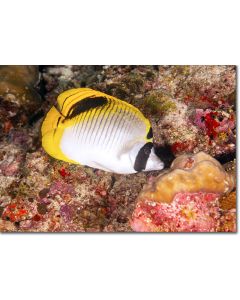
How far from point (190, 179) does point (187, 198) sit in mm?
127

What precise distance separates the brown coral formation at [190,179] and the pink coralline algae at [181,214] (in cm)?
5

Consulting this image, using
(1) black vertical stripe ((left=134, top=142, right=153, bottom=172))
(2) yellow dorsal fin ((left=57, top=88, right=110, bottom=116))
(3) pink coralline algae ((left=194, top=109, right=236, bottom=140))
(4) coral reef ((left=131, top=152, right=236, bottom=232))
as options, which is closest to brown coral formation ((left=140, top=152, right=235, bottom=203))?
(4) coral reef ((left=131, top=152, right=236, bottom=232))

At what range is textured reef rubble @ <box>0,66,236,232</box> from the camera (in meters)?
2.33

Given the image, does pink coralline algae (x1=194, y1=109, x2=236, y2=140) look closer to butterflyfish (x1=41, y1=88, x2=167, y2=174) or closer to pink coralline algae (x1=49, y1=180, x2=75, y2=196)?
butterflyfish (x1=41, y1=88, x2=167, y2=174)

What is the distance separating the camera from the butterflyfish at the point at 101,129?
2.10 metres

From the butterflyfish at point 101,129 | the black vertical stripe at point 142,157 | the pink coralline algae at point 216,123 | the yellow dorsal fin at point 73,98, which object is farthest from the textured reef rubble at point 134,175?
the yellow dorsal fin at point 73,98

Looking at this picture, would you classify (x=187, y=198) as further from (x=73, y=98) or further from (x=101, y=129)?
(x=73, y=98)

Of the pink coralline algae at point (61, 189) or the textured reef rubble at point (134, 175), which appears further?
the pink coralline algae at point (61, 189)

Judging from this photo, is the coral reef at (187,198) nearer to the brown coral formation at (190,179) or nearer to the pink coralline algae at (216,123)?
the brown coral formation at (190,179)

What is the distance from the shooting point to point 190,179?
220cm
